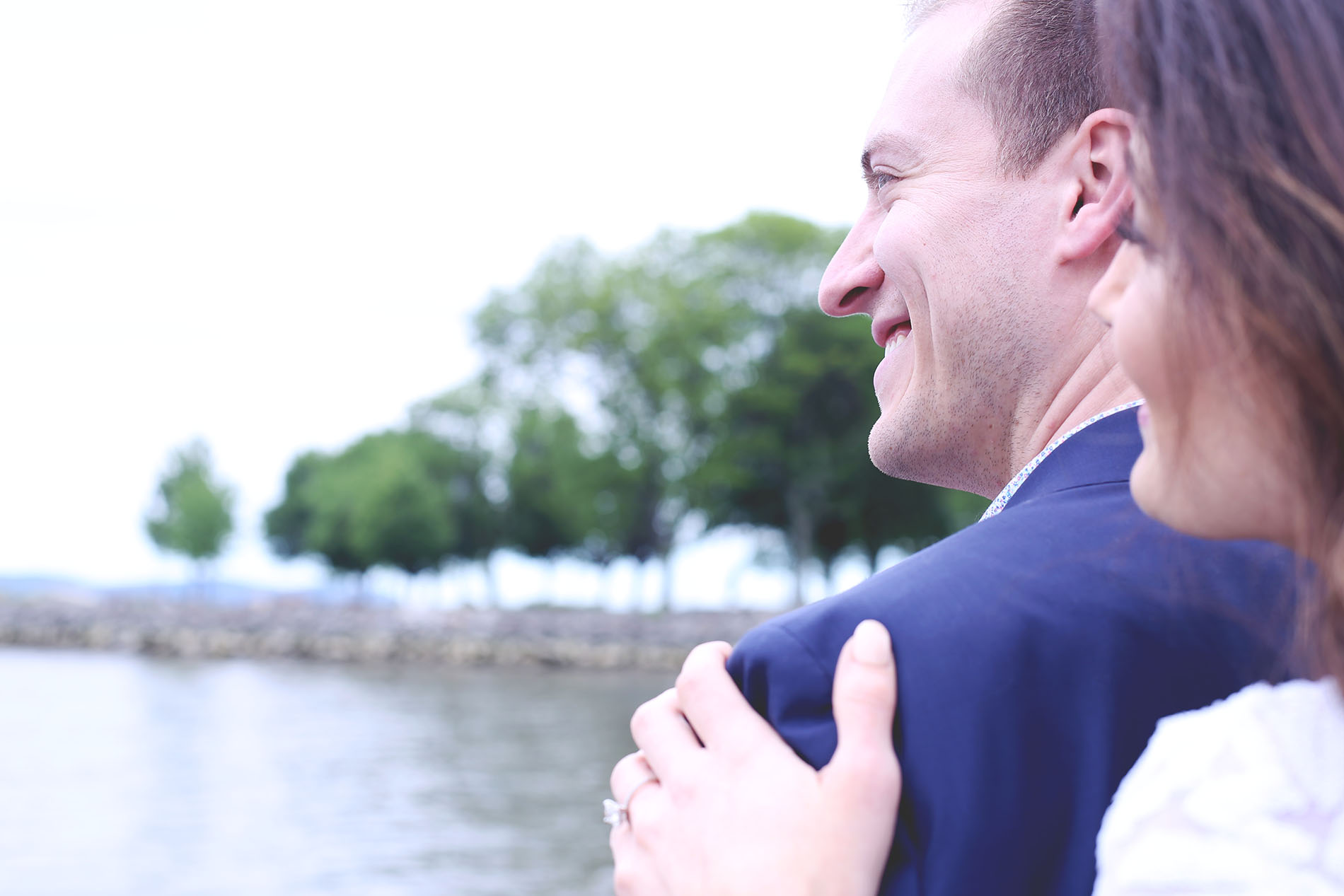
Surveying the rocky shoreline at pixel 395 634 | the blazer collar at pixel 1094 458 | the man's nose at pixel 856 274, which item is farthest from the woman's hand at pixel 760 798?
the rocky shoreline at pixel 395 634

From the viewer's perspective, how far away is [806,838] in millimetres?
1037

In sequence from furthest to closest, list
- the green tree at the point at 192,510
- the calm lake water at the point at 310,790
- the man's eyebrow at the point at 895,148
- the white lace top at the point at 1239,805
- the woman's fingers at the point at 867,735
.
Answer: the green tree at the point at 192,510, the calm lake water at the point at 310,790, the man's eyebrow at the point at 895,148, the woman's fingers at the point at 867,735, the white lace top at the point at 1239,805

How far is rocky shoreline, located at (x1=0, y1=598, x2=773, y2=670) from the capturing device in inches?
1312

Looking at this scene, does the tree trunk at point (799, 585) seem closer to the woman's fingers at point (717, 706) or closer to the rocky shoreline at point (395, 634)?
the rocky shoreline at point (395, 634)

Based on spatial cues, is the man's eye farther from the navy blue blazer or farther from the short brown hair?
the navy blue blazer

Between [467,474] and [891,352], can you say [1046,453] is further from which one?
[467,474]

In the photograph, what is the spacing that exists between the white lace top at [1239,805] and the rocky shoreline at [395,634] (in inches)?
1114

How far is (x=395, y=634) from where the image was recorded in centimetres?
3653

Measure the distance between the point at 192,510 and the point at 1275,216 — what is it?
6791 cm

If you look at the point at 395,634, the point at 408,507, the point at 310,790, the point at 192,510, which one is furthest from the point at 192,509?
the point at 310,790

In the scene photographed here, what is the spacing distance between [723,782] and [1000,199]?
2.64 ft

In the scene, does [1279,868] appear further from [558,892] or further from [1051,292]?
[558,892]

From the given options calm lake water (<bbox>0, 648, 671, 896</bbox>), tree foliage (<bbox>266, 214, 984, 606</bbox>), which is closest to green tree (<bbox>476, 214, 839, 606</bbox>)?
tree foliage (<bbox>266, 214, 984, 606</bbox>)

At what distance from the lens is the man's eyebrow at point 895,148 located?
1580 mm
